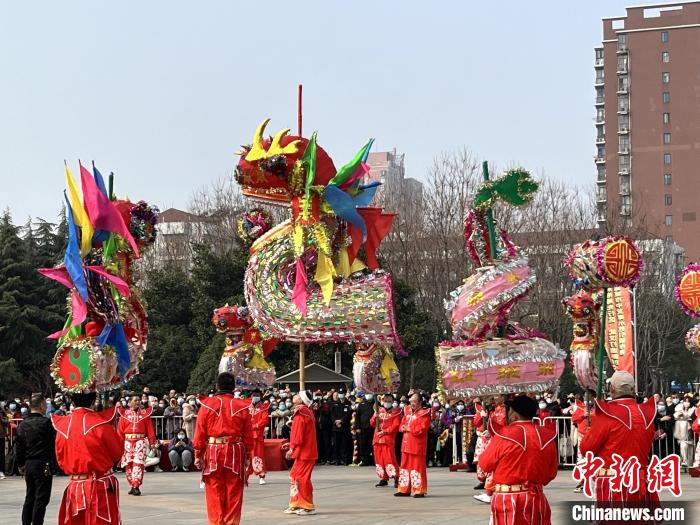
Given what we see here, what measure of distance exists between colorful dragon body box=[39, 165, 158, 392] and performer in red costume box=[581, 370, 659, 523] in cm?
895

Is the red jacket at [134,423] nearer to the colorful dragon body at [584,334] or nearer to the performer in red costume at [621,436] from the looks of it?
the colorful dragon body at [584,334]

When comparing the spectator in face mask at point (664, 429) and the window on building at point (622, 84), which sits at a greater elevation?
the window on building at point (622, 84)

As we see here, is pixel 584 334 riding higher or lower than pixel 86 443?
higher

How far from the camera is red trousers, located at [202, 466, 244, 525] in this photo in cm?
1173

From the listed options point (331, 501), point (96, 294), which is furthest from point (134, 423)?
point (331, 501)

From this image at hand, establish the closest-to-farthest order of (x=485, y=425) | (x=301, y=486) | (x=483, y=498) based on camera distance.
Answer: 1. (x=301, y=486)
2. (x=483, y=498)
3. (x=485, y=425)

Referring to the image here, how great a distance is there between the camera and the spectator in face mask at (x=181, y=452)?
71.4 feet

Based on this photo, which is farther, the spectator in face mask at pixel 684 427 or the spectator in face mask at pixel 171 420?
the spectator in face mask at pixel 171 420

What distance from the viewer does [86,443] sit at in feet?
31.2

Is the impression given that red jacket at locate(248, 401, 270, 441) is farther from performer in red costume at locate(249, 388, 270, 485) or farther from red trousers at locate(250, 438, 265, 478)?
red trousers at locate(250, 438, 265, 478)

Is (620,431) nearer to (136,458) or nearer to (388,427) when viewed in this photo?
(388,427)

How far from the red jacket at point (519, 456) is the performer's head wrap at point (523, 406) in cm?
7

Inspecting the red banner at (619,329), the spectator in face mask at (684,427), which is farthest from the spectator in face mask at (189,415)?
the red banner at (619,329)

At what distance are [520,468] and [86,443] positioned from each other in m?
3.60
